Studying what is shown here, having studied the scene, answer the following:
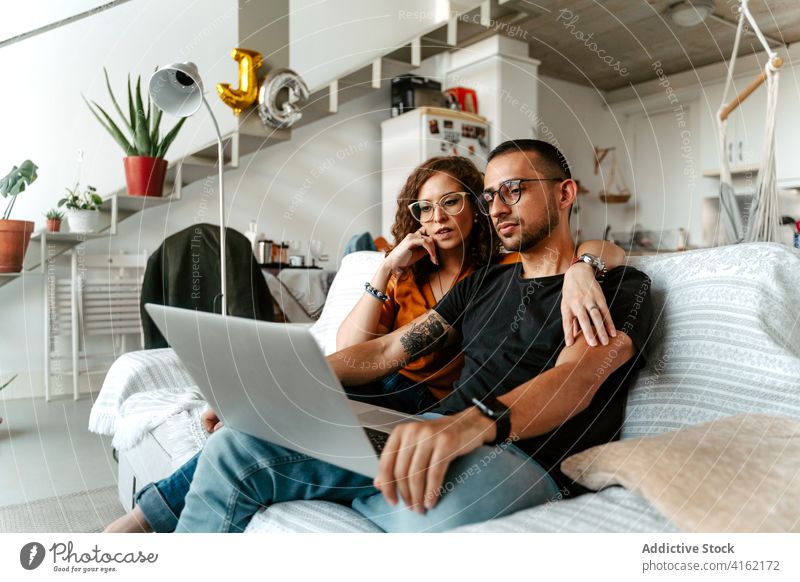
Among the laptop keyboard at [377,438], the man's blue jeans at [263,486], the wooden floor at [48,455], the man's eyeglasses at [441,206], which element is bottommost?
the wooden floor at [48,455]

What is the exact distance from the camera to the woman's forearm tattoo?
3.14ft

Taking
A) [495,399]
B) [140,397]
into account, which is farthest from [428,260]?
[140,397]

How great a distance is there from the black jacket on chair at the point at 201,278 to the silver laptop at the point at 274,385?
79 centimetres

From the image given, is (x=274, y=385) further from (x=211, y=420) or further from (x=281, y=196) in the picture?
(x=281, y=196)

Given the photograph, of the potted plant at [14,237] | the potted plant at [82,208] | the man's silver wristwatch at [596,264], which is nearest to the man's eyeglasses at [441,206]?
the man's silver wristwatch at [596,264]

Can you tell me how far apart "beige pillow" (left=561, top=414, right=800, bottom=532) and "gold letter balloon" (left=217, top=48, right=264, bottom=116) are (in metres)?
1.04

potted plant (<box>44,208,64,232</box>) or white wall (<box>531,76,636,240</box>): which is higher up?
white wall (<box>531,76,636,240</box>)

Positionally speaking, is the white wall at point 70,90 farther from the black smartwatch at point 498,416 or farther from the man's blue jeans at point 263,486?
the black smartwatch at point 498,416

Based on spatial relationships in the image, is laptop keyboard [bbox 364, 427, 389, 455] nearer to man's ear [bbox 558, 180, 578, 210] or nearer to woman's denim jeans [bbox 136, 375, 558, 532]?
woman's denim jeans [bbox 136, 375, 558, 532]

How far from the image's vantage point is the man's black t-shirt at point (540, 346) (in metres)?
0.72

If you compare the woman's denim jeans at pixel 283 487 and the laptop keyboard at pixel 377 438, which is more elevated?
the laptop keyboard at pixel 377 438

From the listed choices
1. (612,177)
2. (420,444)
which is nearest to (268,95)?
(420,444)

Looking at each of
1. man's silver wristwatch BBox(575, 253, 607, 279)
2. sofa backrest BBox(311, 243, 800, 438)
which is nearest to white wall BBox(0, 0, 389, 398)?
man's silver wristwatch BBox(575, 253, 607, 279)
